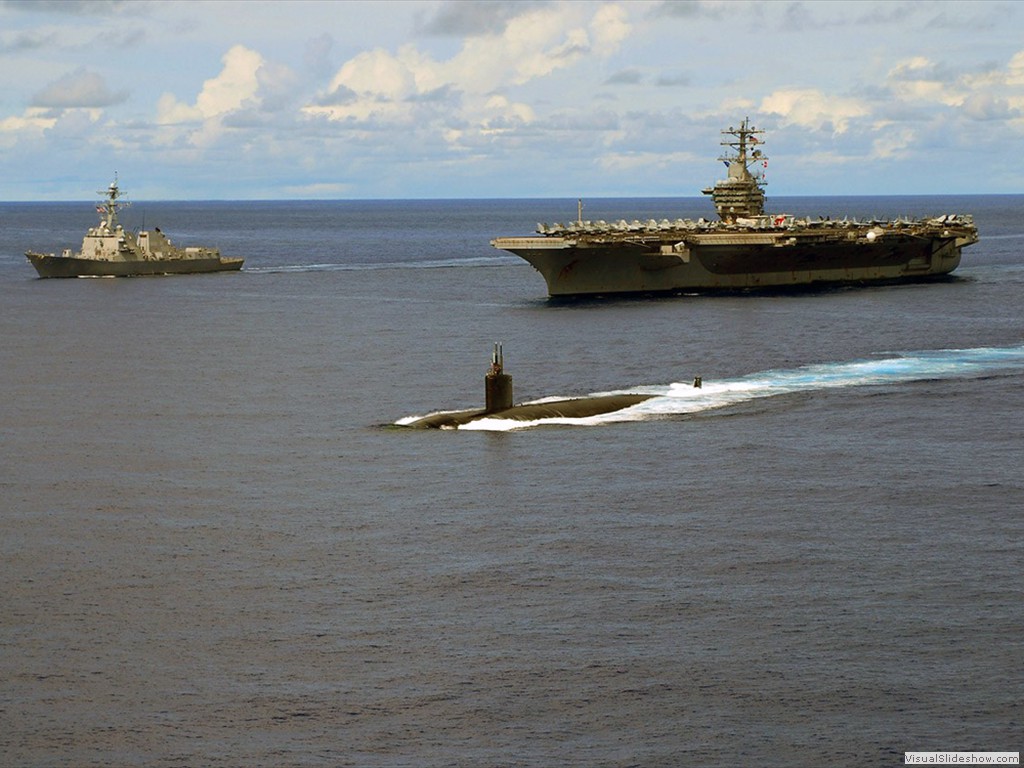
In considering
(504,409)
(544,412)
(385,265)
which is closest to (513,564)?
(504,409)

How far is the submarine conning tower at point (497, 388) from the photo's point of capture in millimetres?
51906

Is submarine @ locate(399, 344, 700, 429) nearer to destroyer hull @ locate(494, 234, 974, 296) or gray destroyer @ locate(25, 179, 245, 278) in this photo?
destroyer hull @ locate(494, 234, 974, 296)

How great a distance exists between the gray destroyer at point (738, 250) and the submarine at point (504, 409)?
39.4m

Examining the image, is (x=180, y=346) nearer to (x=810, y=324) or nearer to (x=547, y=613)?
(x=810, y=324)

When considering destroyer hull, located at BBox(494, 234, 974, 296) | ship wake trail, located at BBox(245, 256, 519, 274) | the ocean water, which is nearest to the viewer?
the ocean water

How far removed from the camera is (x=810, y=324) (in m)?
84.2

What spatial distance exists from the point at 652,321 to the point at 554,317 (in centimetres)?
647

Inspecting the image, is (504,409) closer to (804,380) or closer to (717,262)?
(804,380)

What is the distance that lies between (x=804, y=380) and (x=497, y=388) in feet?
53.2

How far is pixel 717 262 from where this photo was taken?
104 meters

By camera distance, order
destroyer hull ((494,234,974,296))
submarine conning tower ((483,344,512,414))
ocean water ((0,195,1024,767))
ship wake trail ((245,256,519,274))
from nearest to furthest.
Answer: ocean water ((0,195,1024,767)), submarine conning tower ((483,344,512,414)), destroyer hull ((494,234,974,296)), ship wake trail ((245,256,519,274))

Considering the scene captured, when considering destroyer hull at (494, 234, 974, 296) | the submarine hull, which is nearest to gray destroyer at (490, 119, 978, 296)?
destroyer hull at (494, 234, 974, 296)

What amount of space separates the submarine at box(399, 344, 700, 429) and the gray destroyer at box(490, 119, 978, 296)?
3940 centimetres

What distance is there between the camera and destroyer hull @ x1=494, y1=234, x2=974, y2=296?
9856 cm
